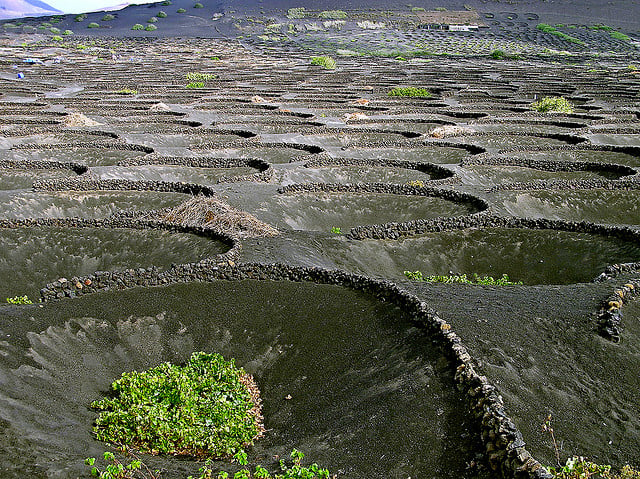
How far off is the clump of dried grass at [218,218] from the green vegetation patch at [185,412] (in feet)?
24.5

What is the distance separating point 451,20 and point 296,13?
39199 millimetres

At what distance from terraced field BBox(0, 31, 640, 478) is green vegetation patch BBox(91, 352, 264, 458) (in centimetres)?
36

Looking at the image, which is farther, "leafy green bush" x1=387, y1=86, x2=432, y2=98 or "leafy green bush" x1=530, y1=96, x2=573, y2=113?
"leafy green bush" x1=387, y1=86, x2=432, y2=98

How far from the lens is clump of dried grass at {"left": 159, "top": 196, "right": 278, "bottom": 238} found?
17.2 meters

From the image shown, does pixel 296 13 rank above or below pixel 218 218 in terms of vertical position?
above

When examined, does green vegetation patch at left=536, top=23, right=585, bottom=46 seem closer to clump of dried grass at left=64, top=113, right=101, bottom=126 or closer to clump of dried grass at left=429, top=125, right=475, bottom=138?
clump of dried grass at left=429, top=125, right=475, bottom=138

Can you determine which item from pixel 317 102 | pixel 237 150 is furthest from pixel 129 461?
pixel 317 102

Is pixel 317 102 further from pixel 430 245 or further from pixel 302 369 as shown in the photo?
pixel 302 369

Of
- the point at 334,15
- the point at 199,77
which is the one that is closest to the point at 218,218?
the point at 199,77

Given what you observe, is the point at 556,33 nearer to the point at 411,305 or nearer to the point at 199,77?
the point at 199,77

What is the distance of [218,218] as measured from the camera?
707 inches

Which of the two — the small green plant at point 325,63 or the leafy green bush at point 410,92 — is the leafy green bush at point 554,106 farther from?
the small green plant at point 325,63

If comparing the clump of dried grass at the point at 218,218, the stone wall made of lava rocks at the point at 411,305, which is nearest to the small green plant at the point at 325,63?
the clump of dried grass at the point at 218,218

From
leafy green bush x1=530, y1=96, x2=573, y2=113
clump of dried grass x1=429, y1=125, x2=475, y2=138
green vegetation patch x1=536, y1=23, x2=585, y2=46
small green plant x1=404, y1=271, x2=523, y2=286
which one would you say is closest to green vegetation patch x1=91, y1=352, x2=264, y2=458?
small green plant x1=404, y1=271, x2=523, y2=286
